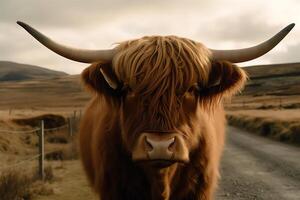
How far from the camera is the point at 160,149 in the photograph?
3.41 m

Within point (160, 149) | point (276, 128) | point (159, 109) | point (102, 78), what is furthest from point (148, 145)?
point (276, 128)

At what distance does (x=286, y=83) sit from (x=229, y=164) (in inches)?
3717

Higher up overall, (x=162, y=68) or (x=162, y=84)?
(x=162, y=68)

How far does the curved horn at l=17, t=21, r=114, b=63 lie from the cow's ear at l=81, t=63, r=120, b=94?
8 cm

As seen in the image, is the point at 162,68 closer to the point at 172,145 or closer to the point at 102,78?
the point at 102,78

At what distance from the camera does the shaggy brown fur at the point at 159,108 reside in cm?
383

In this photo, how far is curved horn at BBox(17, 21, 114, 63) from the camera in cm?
399

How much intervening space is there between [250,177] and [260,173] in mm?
540

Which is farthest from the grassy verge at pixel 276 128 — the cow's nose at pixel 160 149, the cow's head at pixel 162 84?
the cow's nose at pixel 160 149

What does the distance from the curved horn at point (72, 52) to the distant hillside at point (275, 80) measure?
82.4 meters

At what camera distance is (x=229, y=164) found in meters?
12.4

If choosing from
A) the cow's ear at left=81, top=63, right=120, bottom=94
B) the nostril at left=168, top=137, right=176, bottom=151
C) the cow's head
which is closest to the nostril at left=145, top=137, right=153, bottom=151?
the cow's head

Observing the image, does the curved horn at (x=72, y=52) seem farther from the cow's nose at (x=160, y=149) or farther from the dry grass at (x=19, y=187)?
the dry grass at (x=19, y=187)

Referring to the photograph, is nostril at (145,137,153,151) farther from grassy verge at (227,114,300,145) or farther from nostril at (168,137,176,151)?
grassy verge at (227,114,300,145)
